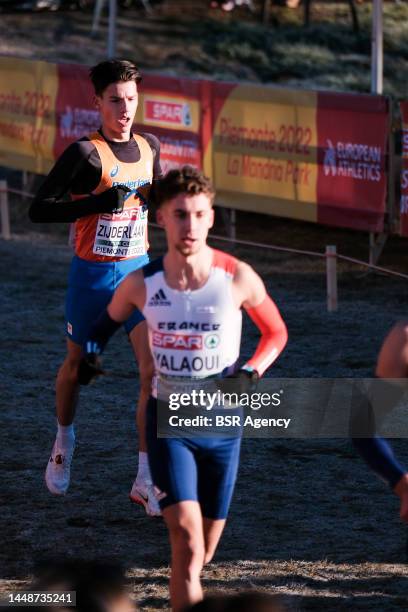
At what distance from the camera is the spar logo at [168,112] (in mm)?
15703

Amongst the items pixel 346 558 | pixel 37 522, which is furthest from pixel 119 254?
pixel 346 558

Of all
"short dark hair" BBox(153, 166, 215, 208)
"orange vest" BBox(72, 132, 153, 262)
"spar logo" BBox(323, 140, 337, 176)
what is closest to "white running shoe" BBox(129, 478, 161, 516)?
"orange vest" BBox(72, 132, 153, 262)

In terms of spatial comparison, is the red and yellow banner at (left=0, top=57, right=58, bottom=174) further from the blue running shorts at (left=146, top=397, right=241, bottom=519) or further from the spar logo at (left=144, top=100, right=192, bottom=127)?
the blue running shorts at (left=146, top=397, right=241, bottom=519)

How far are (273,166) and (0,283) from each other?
3.32 meters

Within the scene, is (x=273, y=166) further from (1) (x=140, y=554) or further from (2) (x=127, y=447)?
(1) (x=140, y=554)

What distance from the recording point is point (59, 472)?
7523mm

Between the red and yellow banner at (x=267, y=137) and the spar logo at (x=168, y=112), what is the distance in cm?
1

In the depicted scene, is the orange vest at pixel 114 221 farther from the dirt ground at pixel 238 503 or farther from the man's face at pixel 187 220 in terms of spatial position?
the man's face at pixel 187 220

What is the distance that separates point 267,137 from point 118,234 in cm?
761

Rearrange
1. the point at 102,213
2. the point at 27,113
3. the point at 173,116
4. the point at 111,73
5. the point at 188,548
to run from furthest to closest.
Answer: the point at 27,113
the point at 173,116
the point at 102,213
the point at 111,73
the point at 188,548

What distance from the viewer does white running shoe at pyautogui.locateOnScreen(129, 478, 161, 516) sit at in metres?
7.32

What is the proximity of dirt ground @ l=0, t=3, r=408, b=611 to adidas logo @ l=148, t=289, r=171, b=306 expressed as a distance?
5.11 feet

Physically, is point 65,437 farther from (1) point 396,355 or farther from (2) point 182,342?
(1) point 396,355

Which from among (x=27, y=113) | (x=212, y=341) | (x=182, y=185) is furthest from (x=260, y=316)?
(x=27, y=113)
